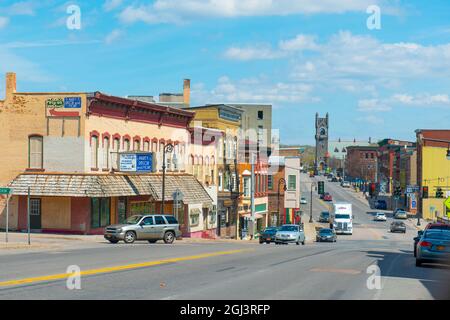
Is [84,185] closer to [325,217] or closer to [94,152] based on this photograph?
[94,152]

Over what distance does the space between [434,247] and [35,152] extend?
27516 mm

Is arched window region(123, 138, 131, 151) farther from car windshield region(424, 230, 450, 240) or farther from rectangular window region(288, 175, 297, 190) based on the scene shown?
rectangular window region(288, 175, 297, 190)

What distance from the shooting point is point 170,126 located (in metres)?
57.5

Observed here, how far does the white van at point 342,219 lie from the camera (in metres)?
84.0

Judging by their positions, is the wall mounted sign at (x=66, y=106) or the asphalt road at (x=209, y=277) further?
the wall mounted sign at (x=66, y=106)

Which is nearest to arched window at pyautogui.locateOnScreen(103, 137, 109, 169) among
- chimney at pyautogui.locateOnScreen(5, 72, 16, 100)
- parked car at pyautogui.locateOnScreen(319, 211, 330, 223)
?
chimney at pyautogui.locateOnScreen(5, 72, 16, 100)

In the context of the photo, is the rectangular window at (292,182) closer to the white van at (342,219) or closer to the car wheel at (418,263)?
the white van at (342,219)

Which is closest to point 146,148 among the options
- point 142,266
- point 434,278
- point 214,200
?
point 214,200

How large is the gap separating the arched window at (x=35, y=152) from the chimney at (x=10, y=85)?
293 centimetres

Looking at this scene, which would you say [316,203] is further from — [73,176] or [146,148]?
[73,176]

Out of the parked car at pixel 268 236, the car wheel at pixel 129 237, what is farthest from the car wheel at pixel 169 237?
the parked car at pixel 268 236

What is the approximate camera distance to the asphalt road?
660 inches
